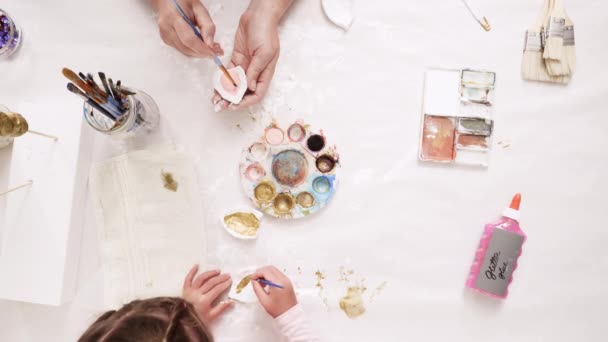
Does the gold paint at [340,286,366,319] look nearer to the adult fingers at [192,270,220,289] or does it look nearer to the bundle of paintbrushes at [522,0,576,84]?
the adult fingers at [192,270,220,289]

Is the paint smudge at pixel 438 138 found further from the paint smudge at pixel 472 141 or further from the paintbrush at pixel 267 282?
the paintbrush at pixel 267 282

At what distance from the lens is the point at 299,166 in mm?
885

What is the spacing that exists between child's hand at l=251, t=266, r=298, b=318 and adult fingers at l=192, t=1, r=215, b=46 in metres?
0.46

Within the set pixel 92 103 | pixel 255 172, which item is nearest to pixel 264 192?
pixel 255 172

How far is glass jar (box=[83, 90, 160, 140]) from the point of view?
0.79 metres

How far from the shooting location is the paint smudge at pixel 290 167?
0.88 meters

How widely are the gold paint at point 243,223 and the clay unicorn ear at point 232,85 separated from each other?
9.2 inches

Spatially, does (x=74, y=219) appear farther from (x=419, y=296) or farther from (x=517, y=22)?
(x=517, y=22)

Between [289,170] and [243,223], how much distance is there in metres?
0.15

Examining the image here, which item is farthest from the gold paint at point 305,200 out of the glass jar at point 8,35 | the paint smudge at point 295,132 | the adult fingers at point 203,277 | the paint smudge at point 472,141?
the glass jar at point 8,35

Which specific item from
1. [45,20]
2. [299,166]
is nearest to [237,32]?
[299,166]

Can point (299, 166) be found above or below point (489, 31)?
below

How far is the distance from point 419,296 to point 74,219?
711mm

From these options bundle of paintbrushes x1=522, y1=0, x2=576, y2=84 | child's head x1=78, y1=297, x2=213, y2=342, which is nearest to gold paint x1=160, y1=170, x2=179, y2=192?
child's head x1=78, y1=297, x2=213, y2=342
